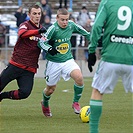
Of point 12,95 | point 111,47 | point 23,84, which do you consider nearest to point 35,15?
point 23,84

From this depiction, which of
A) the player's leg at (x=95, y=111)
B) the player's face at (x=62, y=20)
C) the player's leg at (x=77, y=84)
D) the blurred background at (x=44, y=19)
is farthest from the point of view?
the blurred background at (x=44, y=19)

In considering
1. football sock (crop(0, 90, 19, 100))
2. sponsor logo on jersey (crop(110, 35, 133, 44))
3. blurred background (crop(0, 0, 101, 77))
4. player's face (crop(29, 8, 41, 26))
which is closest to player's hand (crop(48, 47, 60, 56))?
player's face (crop(29, 8, 41, 26))

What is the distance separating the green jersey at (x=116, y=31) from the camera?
25.4 feet

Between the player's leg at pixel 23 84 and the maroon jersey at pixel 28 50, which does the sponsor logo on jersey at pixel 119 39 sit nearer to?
the maroon jersey at pixel 28 50

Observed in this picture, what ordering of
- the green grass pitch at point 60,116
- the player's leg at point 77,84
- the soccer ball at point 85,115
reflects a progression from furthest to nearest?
the player's leg at point 77,84
the soccer ball at point 85,115
the green grass pitch at point 60,116

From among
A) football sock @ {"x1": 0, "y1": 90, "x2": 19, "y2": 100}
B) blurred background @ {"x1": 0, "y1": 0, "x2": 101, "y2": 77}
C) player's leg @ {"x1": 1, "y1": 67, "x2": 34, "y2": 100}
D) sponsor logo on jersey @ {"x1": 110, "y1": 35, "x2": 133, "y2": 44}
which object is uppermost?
sponsor logo on jersey @ {"x1": 110, "y1": 35, "x2": 133, "y2": 44}

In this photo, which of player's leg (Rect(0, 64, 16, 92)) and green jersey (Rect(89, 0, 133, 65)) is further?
player's leg (Rect(0, 64, 16, 92))

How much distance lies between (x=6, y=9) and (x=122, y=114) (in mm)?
15986

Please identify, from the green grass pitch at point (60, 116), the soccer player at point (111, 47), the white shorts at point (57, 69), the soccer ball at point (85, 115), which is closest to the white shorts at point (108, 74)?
the soccer player at point (111, 47)

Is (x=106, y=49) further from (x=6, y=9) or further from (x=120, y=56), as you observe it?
(x=6, y=9)

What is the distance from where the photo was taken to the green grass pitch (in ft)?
29.9

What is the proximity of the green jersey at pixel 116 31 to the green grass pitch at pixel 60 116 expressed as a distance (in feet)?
4.92

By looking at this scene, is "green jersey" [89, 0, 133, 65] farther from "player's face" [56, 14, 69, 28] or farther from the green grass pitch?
"player's face" [56, 14, 69, 28]

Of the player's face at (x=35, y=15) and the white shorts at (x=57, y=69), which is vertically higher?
the player's face at (x=35, y=15)
